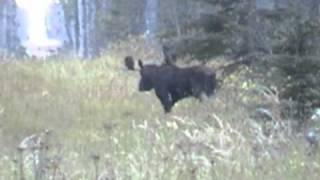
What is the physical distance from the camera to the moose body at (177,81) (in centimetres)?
1363

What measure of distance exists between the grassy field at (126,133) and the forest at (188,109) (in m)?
0.02

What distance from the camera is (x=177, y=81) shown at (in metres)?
13.7

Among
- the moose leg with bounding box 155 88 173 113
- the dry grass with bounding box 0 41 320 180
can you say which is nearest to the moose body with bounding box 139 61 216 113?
the moose leg with bounding box 155 88 173 113

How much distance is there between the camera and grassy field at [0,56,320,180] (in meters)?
6.28

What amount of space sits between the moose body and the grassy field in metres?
0.24

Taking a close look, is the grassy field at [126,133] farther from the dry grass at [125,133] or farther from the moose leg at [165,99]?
the moose leg at [165,99]

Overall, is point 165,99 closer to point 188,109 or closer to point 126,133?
point 188,109

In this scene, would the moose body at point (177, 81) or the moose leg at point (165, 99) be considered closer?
the moose leg at point (165, 99)

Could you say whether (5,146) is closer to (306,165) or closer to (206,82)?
→ (306,165)

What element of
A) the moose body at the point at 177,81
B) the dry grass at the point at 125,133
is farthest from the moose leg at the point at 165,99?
the dry grass at the point at 125,133

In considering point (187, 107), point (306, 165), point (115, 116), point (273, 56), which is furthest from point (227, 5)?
point (306, 165)

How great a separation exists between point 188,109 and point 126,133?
153 inches

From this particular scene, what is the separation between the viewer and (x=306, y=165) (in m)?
6.40

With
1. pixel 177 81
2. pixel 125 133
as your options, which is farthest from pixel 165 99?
pixel 125 133
